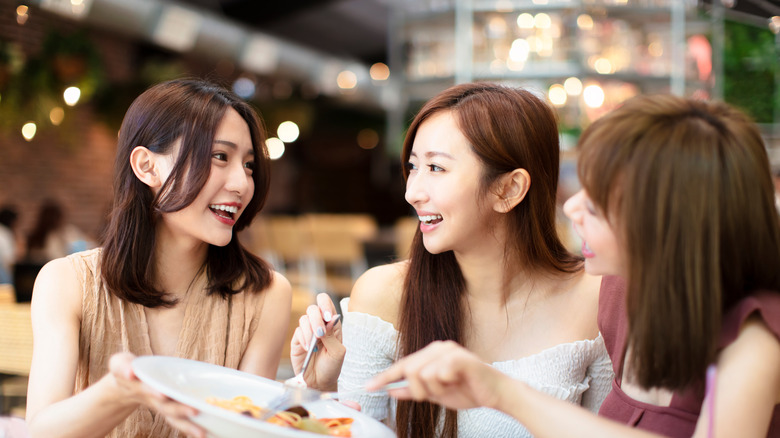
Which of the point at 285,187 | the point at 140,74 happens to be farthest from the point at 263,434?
the point at 285,187

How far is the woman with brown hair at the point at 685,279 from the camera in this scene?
3.30ft

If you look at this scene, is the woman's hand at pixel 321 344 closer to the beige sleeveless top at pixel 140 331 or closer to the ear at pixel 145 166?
the beige sleeveless top at pixel 140 331

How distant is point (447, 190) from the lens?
1578 mm

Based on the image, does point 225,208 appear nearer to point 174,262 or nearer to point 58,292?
point 174,262

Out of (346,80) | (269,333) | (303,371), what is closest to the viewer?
(303,371)

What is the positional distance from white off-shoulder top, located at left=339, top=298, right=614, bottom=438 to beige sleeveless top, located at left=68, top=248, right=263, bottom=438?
26 cm

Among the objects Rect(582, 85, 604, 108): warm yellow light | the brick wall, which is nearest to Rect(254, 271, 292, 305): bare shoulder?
Rect(582, 85, 604, 108): warm yellow light

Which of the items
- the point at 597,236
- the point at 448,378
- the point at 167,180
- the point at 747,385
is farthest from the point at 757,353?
the point at 167,180

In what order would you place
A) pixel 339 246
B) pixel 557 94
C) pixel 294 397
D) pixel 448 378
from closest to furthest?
pixel 448 378, pixel 294 397, pixel 557 94, pixel 339 246

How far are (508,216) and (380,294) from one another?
0.37 m

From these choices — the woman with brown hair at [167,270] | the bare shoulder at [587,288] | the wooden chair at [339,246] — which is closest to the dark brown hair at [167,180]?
the woman with brown hair at [167,270]

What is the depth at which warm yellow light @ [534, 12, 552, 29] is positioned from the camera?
4.48m

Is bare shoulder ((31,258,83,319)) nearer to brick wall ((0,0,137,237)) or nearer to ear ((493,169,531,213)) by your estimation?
ear ((493,169,531,213))

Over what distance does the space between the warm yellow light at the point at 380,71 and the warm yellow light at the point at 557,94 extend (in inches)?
311
